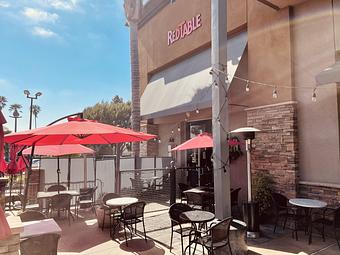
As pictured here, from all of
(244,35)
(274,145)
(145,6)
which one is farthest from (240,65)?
(145,6)

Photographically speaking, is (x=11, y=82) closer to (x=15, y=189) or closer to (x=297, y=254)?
(x=15, y=189)

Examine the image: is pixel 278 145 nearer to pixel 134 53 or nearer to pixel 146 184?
pixel 146 184

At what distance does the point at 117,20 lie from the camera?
1730 centimetres

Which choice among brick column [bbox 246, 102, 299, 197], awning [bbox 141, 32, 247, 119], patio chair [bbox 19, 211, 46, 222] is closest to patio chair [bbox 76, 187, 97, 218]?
patio chair [bbox 19, 211, 46, 222]

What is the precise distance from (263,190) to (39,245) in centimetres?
587

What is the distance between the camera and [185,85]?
37.7 feet

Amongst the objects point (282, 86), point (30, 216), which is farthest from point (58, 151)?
point (282, 86)

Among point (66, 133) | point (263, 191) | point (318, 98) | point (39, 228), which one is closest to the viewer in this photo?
point (39, 228)

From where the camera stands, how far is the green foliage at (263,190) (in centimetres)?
729

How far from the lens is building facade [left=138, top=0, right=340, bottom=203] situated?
674 centimetres

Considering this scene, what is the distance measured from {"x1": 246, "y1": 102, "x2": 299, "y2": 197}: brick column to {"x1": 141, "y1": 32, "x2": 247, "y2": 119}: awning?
1864 millimetres

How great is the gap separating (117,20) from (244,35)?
10.8 meters

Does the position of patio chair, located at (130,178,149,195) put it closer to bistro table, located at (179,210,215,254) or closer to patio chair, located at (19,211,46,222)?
bistro table, located at (179,210,215,254)

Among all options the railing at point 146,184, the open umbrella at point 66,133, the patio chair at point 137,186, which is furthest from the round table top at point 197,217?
the patio chair at point 137,186
